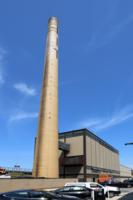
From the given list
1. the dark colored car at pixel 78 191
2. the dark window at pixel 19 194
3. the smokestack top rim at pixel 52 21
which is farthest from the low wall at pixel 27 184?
the smokestack top rim at pixel 52 21

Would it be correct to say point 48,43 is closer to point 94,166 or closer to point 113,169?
point 94,166

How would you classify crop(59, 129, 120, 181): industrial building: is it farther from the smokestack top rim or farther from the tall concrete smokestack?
the smokestack top rim

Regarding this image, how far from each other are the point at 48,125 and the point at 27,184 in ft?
56.9

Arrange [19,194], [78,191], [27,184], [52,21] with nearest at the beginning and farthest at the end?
[19,194]
[78,191]
[27,184]
[52,21]

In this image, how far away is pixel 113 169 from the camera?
335ft

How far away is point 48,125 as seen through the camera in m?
51.8

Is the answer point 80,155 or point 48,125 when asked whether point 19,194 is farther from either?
point 80,155

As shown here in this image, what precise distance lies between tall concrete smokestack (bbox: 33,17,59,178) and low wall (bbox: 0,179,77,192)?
4.79 m

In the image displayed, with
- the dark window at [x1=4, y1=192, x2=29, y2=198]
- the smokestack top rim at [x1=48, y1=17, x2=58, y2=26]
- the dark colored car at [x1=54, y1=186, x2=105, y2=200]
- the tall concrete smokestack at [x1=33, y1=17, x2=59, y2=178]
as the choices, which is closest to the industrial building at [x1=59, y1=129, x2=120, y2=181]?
the tall concrete smokestack at [x1=33, y1=17, x2=59, y2=178]

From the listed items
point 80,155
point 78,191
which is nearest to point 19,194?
point 78,191

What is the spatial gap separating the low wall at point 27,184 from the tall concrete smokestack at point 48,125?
15.7 feet

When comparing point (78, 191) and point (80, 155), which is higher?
point (80, 155)

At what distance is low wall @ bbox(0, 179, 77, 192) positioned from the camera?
31.0 metres

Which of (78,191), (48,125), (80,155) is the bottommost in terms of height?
(78,191)
